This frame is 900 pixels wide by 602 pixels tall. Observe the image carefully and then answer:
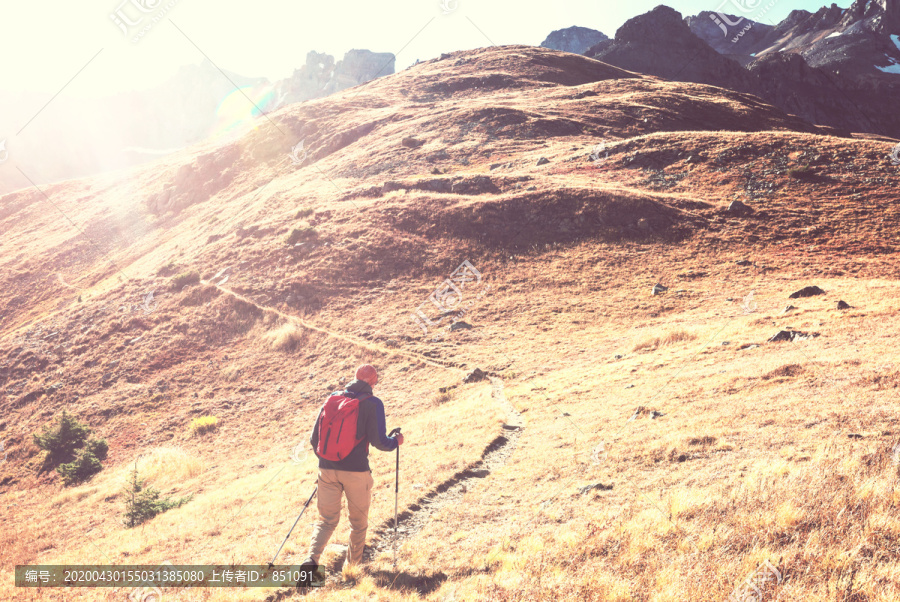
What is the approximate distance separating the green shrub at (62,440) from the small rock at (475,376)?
19841 mm

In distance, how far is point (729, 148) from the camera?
131 feet

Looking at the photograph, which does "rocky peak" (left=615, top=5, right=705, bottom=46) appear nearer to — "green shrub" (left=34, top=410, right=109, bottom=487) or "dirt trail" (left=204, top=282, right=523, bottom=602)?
"dirt trail" (left=204, top=282, right=523, bottom=602)

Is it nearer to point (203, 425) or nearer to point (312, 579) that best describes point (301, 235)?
point (203, 425)

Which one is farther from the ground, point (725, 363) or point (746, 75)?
point (746, 75)

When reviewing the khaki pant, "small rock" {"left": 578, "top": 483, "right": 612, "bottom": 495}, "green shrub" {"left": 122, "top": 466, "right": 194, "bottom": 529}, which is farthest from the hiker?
"green shrub" {"left": 122, "top": 466, "right": 194, "bottom": 529}

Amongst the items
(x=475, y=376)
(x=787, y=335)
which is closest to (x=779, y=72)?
(x=787, y=335)

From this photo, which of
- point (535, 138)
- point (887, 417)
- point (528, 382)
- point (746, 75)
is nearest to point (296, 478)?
point (528, 382)

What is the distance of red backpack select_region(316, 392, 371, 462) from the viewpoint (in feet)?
22.5

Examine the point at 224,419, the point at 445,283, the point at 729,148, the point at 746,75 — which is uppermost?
the point at 746,75

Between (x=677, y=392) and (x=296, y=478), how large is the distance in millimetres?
12093

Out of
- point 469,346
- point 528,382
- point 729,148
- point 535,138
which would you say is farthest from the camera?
point 535,138

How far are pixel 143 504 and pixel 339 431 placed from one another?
11.3m

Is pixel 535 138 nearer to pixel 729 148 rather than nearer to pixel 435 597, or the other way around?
pixel 729 148

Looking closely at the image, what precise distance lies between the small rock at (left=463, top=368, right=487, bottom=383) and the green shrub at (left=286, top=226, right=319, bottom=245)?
2417cm
